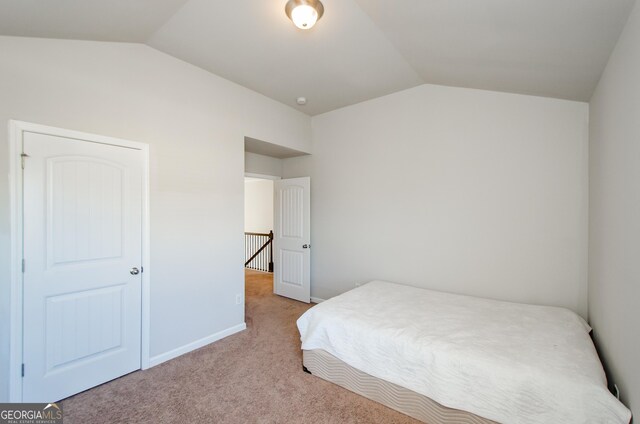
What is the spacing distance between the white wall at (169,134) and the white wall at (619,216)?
324 cm

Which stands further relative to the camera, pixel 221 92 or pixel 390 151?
pixel 390 151

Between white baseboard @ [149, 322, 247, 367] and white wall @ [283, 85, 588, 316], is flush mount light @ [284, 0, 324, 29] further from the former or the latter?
white baseboard @ [149, 322, 247, 367]

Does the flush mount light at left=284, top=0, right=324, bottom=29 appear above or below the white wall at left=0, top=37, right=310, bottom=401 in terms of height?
above

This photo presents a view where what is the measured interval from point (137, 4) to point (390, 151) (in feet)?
9.48

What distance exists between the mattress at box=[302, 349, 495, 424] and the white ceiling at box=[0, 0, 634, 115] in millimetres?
2415

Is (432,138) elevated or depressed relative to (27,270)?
elevated

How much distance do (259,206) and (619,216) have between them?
6880mm

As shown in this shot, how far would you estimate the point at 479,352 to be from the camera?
5.80 ft

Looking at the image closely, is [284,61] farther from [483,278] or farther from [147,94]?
[483,278]

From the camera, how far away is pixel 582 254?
252cm

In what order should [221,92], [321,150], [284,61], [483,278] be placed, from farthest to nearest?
[321,150] → [221,92] → [483,278] → [284,61]

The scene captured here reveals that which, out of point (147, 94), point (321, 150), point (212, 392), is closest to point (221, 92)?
point (147, 94)

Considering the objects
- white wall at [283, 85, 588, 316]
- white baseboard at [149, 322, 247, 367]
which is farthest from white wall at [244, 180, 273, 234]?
white baseboard at [149, 322, 247, 367]

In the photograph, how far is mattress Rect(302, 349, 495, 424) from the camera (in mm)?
1753
